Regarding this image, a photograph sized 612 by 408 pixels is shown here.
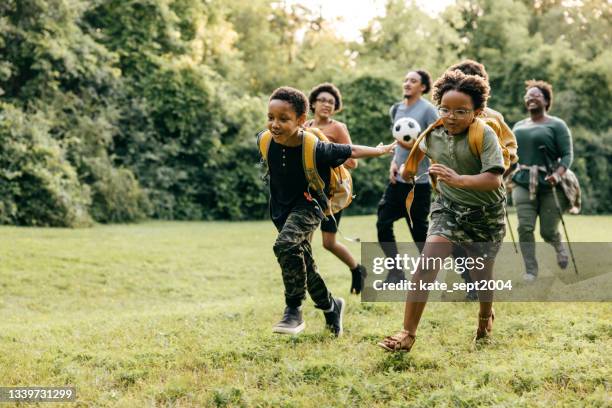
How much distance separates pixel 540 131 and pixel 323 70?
23.6 m

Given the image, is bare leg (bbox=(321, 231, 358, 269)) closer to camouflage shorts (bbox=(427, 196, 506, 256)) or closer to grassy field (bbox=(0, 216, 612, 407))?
grassy field (bbox=(0, 216, 612, 407))

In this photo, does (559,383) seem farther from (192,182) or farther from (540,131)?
(192,182)

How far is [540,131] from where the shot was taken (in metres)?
8.15

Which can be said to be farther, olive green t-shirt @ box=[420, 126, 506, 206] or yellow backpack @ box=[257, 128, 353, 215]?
yellow backpack @ box=[257, 128, 353, 215]

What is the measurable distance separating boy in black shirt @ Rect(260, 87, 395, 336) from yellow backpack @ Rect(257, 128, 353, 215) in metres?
0.05

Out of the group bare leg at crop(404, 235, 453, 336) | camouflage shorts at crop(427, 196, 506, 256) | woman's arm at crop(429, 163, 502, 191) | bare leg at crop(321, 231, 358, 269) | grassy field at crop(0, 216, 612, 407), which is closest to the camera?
grassy field at crop(0, 216, 612, 407)

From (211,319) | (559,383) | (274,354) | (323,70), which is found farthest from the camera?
(323,70)

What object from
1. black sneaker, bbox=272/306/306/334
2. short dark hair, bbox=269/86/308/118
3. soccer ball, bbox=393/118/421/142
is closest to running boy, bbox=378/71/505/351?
black sneaker, bbox=272/306/306/334

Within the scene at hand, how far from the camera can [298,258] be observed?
5312 millimetres

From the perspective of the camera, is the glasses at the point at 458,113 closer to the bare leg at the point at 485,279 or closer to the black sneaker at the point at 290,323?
the bare leg at the point at 485,279

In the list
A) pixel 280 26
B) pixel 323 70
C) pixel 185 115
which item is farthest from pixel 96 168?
pixel 280 26

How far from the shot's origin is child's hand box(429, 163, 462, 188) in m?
4.57

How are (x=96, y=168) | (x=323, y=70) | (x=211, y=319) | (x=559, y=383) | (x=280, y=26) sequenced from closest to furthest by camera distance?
(x=559, y=383) → (x=211, y=319) → (x=96, y=168) → (x=323, y=70) → (x=280, y=26)

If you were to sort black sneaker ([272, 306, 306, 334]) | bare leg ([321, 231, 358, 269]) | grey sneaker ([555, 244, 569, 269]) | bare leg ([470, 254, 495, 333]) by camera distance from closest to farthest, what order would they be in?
1. bare leg ([470, 254, 495, 333])
2. black sneaker ([272, 306, 306, 334])
3. bare leg ([321, 231, 358, 269])
4. grey sneaker ([555, 244, 569, 269])
